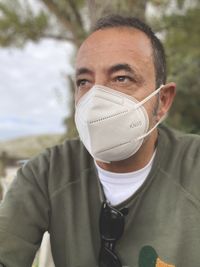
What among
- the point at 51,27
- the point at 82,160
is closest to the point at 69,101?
the point at 51,27

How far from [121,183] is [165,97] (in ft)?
1.37

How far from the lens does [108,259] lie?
148 cm

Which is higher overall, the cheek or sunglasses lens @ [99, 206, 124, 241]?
the cheek

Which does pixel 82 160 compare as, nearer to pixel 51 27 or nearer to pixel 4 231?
pixel 4 231

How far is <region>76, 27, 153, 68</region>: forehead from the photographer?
1584 mm

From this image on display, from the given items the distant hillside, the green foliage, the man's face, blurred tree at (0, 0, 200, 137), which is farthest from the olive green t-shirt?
the green foliage

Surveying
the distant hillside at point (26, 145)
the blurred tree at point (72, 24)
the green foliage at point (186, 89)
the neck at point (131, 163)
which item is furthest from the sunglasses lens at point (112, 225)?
the green foliage at point (186, 89)

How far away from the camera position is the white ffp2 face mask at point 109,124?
151 cm

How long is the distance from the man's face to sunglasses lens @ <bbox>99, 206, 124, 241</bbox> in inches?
16.0

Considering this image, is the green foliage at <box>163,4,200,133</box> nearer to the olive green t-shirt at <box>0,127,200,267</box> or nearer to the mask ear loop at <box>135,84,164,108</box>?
the mask ear loop at <box>135,84,164,108</box>

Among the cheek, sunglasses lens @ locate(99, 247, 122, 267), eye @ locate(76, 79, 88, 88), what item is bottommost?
sunglasses lens @ locate(99, 247, 122, 267)

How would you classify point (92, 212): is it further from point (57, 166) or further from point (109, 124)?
point (109, 124)

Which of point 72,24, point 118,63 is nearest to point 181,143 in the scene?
point 118,63

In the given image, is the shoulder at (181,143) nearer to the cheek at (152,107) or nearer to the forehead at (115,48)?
the cheek at (152,107)
